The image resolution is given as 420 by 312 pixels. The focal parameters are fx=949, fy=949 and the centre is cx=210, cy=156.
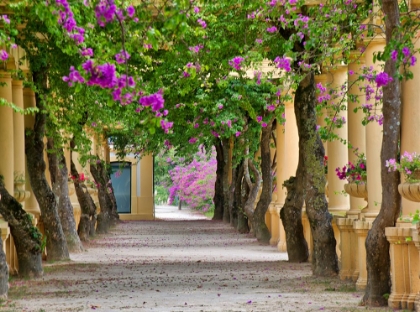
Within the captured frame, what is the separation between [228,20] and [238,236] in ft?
49.1

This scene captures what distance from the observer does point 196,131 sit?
87.4 ft

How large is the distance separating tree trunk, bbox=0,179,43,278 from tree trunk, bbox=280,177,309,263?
4.94m

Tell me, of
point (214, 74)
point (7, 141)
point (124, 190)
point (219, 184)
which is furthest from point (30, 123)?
point (124, 190)

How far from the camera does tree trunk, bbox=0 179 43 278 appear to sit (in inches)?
580

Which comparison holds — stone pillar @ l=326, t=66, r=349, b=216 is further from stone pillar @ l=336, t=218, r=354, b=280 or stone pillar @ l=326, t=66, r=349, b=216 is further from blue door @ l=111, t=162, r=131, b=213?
blue door @ l=111, t=162, r=131, b=213

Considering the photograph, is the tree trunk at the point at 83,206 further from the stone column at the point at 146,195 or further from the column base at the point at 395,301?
the stone column at the point at 146,195

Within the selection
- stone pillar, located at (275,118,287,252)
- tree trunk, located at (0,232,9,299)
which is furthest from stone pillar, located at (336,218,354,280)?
stone pillar, located at (275,118,287,252)

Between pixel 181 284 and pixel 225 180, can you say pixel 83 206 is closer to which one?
pixel 225 180

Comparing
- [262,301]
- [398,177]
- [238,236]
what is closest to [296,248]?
[262,301]

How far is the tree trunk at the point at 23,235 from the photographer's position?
14.7 m

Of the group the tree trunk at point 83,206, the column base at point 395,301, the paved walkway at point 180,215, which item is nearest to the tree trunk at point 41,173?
the tree trunk at point 83,206

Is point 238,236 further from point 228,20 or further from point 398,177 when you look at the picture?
point 398,177

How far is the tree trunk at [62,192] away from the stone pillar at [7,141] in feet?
15.8

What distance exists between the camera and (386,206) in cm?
1070
